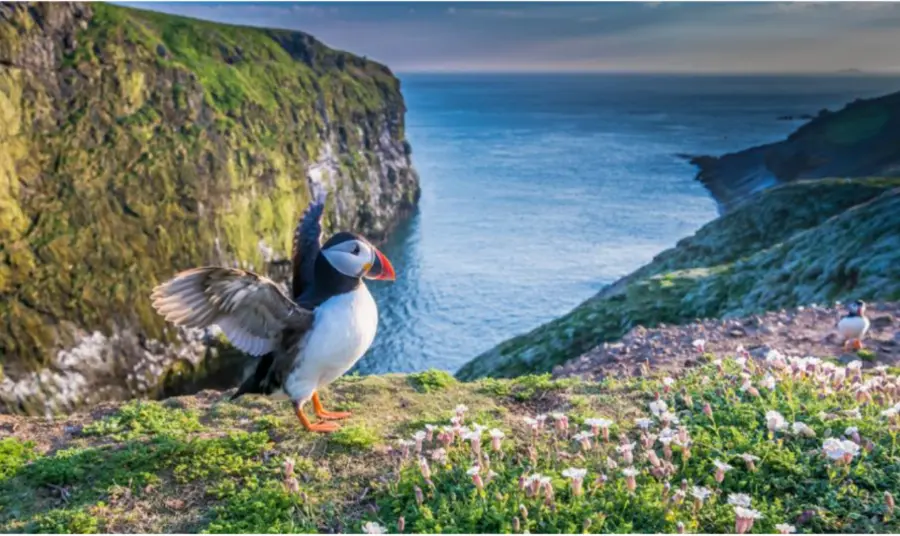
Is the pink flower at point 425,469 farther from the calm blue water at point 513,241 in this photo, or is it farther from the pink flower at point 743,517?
the calm blue water at point 513,241

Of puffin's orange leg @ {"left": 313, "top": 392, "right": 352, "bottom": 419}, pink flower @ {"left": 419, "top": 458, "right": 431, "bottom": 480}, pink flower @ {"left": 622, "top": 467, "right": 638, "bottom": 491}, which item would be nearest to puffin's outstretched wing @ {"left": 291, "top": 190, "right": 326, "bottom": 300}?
puffin's orange leg @ {"left": 313, "top": 392, "right": 352, "bottom": 419}

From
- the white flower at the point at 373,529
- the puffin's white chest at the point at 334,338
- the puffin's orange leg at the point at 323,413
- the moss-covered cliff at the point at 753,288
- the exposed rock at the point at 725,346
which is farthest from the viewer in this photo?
the moss-covered cliff at the point at 753,288

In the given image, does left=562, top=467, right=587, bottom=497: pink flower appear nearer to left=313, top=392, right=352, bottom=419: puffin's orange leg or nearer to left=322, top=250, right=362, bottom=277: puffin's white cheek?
left=322, top=250, right=362, bottom=277: puffin's white cheek

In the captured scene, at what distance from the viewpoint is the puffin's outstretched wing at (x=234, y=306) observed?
714 cm

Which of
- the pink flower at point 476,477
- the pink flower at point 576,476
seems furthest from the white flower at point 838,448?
the pink flower at point 476,477

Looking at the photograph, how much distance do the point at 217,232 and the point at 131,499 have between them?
5964cm

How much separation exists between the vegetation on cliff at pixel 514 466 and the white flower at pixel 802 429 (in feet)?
0.13

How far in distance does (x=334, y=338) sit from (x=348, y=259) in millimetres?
940

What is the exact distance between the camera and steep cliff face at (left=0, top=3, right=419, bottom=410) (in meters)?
48.4

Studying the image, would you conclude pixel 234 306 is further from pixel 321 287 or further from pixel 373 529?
pixel 373 529

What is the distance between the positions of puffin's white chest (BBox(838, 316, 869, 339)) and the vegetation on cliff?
281 centimetres

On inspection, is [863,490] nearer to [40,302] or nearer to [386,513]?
[386,513]

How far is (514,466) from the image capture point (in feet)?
22.8

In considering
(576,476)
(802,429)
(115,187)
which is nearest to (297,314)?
(576,476)
